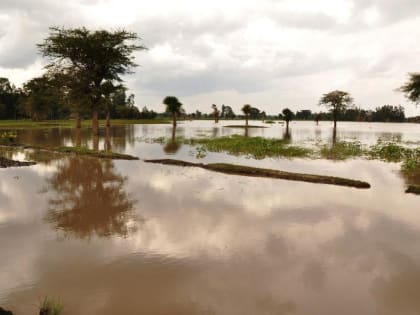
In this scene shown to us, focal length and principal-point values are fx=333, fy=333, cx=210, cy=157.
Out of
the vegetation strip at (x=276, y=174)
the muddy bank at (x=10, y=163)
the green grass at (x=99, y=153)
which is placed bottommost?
the vegetation strip at (x=276, y=174)

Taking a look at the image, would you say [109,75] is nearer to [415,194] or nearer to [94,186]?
[94,186]

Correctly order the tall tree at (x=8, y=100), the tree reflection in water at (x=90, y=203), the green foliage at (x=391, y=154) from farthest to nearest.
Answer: the tall tree at (x=8, y=100) < the green foliage at (x=391, y=154) < the tree reflection in water at (x=90, y=203)

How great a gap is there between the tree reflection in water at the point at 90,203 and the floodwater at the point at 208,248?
67 mm

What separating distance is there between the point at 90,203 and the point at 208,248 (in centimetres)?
685

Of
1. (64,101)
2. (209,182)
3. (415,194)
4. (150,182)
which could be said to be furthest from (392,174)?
(64,101)

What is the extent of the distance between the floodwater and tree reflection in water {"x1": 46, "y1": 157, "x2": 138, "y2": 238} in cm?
7

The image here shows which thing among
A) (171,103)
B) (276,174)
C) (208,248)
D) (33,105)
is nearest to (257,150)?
(276,174)

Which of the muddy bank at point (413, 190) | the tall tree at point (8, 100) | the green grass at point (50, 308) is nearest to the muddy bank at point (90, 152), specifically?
the muddy bank at point (413, 190)

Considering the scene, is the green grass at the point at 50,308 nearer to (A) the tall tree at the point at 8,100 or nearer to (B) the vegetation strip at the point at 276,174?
(B) the vegetation strip at the point at 276,174

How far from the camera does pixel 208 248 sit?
30.5 feet

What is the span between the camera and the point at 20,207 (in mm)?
13023

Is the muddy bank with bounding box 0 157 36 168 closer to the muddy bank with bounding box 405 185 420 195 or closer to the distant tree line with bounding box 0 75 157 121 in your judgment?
the muddy bank with bounding box 405 185 420 195

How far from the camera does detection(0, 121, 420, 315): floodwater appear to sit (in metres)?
6.78

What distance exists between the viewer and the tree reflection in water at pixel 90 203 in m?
10.9
